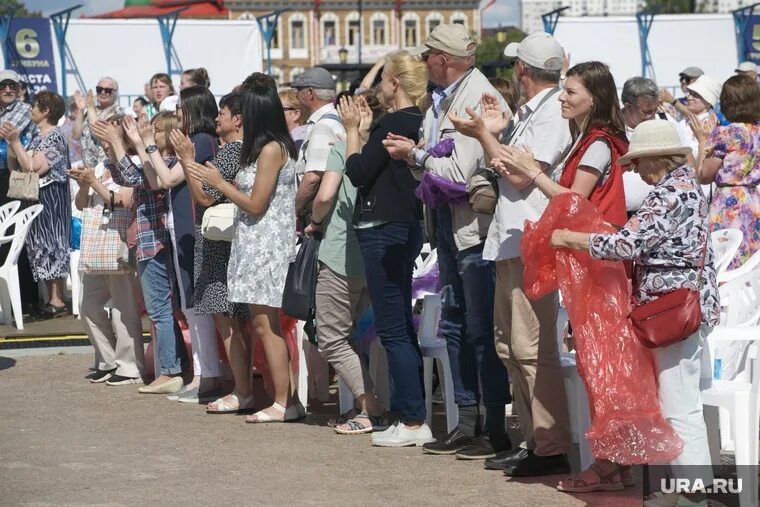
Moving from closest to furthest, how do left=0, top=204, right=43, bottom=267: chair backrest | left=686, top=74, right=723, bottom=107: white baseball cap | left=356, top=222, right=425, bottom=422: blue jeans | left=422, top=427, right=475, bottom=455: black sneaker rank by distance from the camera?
left=422, top=427, right=475, bottom=455: black sneaker, left=356, top=222, right=425, bottom=422: blue jeans, left=686, top=74, right=723, bottom=107: white baseball cap, left=0, top=204, right=43, bottom=267: chair backrest

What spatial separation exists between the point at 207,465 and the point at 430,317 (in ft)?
5.72

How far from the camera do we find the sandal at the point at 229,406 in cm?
820

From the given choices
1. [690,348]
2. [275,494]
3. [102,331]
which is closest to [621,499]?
[690,348]

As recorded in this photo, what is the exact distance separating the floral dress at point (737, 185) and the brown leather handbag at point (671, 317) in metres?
3.65

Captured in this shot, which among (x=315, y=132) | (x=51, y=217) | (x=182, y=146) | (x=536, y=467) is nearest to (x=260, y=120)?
(x=315, y=132)

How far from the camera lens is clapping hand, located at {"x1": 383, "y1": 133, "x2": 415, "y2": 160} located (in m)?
6.55

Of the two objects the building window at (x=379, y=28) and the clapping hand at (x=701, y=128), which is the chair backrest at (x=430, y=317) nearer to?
the clapping hand at (x=701, y=128)

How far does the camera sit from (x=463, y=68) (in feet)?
21.7

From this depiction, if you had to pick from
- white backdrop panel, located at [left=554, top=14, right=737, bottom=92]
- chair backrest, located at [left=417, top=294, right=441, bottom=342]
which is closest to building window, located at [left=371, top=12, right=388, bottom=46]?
white backdrop panel, located at [left=554, top=14, right=737, bottom=92]

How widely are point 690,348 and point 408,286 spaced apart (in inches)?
87.3

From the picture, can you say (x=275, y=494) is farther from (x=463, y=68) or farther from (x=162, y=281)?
(x=162, y=281)

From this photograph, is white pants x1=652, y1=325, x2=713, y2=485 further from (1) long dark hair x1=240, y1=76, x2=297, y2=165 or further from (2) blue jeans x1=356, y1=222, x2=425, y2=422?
(1) long dark hair x1=240, y1=76, x2=297, y2=165

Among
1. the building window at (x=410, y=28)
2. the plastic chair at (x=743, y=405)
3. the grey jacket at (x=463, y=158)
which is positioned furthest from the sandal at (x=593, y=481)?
the building window at (x=410, y=28)

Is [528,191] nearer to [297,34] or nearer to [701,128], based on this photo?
[701,128]
